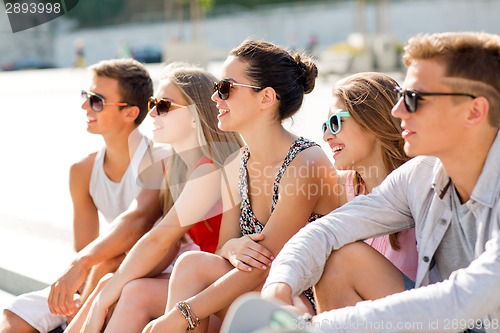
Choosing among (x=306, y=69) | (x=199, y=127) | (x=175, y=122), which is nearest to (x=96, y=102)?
(x=175, y=122)

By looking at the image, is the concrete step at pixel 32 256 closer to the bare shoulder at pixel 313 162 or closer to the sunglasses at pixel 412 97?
the bare shoulder at pixel 313 162

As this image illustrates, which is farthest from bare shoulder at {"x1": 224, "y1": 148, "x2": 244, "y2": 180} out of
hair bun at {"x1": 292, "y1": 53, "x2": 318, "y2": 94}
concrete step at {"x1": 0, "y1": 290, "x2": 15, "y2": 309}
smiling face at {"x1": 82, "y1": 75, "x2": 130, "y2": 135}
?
concrete step at {"x1": 0, "y1": 290, "x2": 15, "y2": 309}

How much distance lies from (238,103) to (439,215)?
126 centimetres

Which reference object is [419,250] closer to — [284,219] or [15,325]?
[284,219]

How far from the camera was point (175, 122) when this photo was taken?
4000 millimetres

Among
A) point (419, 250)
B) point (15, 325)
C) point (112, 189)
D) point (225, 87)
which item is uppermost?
point (225, 87)

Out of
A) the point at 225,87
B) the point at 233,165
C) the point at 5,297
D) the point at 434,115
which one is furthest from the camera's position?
the point at 5,297

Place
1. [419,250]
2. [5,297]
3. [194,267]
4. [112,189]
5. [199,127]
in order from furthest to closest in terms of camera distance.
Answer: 1. [5,297]
2. [112,189]
3. [199,127]
4. [194,267]
5. [419,250]

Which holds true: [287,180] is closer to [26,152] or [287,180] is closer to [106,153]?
[106,153]

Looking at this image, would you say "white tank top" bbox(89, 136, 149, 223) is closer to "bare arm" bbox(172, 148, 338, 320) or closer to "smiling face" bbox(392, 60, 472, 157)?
"bare arm" bbox(172, 148, 338, 320)

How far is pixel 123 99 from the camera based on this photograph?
4.65 meters

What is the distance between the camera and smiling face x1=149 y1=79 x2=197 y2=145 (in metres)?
4.00

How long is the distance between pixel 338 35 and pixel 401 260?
46.0m

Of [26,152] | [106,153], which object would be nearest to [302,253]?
[106,153]
